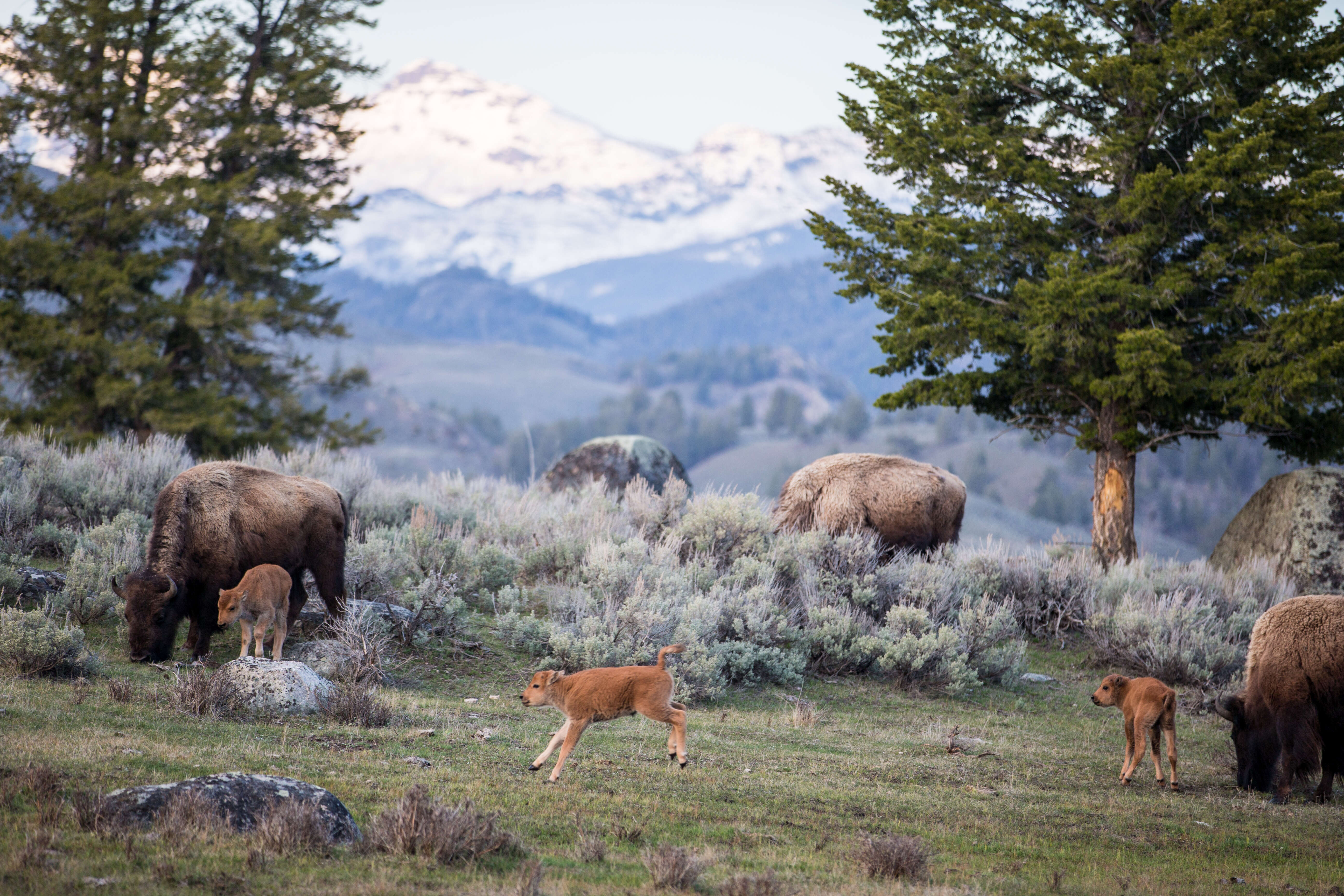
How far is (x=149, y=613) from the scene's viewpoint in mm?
8789

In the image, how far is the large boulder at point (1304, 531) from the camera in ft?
53.0

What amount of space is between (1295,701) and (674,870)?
5424mm

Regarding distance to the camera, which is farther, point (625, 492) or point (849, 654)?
point (625, 492)

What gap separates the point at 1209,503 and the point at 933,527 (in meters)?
145

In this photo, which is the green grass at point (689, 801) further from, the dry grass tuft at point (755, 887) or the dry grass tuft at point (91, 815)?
the dry grass tuft at point (755, 887)

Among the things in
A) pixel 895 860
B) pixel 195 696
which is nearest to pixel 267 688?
pixel 195 696

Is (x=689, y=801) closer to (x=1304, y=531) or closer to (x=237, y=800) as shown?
(x=237, y=800)

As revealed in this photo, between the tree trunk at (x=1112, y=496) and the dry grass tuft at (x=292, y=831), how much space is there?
14673 mm

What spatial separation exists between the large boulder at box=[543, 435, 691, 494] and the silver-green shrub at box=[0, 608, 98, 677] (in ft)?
38.9

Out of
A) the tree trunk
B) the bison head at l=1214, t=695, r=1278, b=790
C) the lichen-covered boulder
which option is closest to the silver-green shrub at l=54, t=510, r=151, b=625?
the lichen-covered boulder

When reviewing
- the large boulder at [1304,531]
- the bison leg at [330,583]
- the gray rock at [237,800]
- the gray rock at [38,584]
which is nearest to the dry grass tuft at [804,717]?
the bison leg at [330,583]

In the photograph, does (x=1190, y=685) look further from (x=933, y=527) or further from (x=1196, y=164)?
(x=1196, y=164)

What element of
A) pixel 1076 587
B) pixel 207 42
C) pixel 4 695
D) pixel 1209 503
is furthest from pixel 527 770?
pixel 1209 503

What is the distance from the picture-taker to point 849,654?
11758mm
